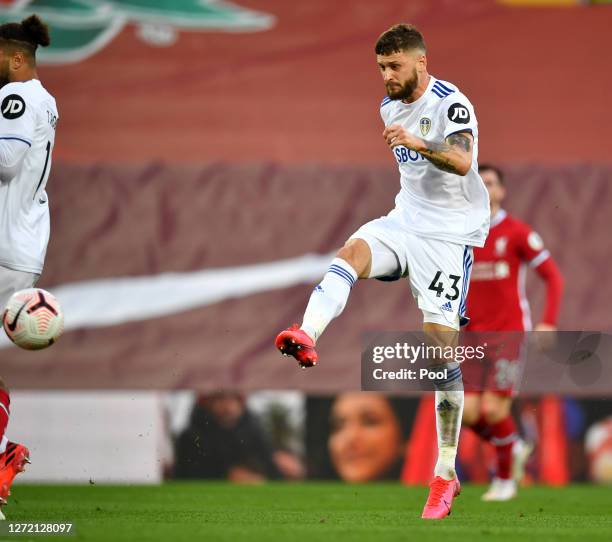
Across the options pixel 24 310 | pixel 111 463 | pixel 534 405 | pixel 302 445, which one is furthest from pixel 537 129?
pixel 24 310

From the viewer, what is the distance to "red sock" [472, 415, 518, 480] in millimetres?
8992

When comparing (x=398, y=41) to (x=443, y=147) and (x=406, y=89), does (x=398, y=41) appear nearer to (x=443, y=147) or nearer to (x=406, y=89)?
(x=406, y=89)

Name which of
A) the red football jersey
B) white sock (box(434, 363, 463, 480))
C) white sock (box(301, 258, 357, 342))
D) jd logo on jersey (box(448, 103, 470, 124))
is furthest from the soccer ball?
the red football jersey

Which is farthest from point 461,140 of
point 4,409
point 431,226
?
point 4,409

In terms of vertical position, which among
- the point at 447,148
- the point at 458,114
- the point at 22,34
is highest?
the point at 22,34

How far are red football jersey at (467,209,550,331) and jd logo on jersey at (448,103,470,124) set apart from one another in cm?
280

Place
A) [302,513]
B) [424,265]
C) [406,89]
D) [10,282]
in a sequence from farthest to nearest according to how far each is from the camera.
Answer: [302,513] → [424,265] → [406,89] → [10,282]

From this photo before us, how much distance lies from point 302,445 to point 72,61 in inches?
167

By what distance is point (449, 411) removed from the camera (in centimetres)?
679

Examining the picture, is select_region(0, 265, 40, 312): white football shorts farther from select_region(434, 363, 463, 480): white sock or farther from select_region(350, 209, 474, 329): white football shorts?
select_region(434, 363, 463, 480): white sock

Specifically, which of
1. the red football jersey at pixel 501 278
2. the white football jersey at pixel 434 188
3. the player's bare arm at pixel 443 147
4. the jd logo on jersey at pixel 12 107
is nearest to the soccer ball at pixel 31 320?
the jd logo on jersey at pixel 12 107

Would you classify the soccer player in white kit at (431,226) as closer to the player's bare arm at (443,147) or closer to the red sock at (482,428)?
the player's bare arm at (443,147)

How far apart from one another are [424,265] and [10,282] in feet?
6.87

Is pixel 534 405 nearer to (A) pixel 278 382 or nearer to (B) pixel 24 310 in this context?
(A) pixel 278 382
